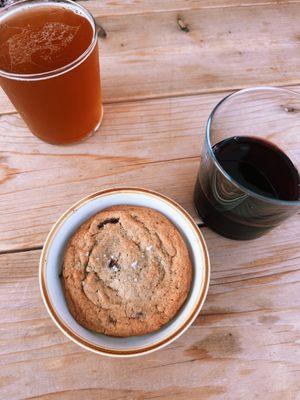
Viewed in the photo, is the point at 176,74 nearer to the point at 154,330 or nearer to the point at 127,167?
the point at 127,167

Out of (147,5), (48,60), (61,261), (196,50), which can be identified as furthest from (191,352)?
(147,5)

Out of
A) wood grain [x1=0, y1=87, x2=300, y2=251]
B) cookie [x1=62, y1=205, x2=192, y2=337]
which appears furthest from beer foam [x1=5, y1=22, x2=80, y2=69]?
cookie [x1=62, y1=205, x2=192, y2=337]

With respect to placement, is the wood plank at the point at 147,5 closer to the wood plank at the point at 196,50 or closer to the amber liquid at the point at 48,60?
the wood plank at the point at 196,50

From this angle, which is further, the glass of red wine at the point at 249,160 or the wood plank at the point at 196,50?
the wood plank at the point at 196,50

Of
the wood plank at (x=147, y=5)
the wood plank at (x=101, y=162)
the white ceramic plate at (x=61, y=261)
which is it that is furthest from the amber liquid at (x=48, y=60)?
the wood plank at (x=147, y=5)

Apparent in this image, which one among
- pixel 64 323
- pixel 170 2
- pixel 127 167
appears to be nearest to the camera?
pixel 64 323

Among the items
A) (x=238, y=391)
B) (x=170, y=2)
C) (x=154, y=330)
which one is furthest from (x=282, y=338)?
(x=170, y=2)
